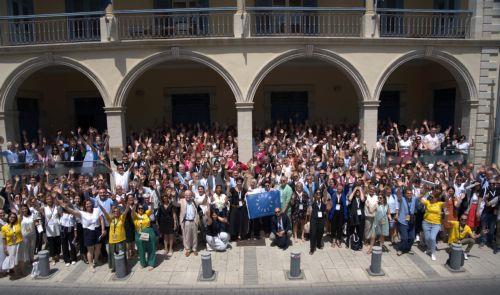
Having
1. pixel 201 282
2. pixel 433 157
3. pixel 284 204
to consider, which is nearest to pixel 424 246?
pixel 284 204

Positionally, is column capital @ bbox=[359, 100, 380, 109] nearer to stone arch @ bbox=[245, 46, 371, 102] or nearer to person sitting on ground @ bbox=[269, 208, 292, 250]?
stone arch @ bbox=[245, 46, 371, 102]

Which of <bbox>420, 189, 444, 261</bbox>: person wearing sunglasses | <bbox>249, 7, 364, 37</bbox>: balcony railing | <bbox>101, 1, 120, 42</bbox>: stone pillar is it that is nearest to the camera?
<bbox>420, 189, 444, 261</bbox>: person wearing sunglasses

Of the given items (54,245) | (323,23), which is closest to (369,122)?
(323,23)

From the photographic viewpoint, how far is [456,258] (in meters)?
7.66

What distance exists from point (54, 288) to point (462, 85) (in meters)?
14.7

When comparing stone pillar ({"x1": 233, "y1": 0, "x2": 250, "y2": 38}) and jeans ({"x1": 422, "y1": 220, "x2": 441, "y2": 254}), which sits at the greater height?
stone pillar ({"x1": 233, "y1": 0, "x2": 250, "y2": 38})

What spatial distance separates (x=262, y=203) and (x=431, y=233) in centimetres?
398

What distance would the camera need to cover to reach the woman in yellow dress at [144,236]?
7.76m

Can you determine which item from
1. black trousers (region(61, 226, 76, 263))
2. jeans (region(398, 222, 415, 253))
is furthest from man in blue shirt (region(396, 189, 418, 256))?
black trousers (region(61, 226, 76, 263))

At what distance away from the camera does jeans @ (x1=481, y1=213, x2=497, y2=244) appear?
867 cm

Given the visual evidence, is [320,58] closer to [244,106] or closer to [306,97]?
[244,106]

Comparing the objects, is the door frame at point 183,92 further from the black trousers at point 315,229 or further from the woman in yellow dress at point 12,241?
the woman in yellow dress at point 12,241

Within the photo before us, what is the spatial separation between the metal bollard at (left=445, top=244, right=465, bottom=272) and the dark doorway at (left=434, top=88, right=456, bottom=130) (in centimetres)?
1033

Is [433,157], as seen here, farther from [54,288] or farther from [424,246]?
[54,288]
